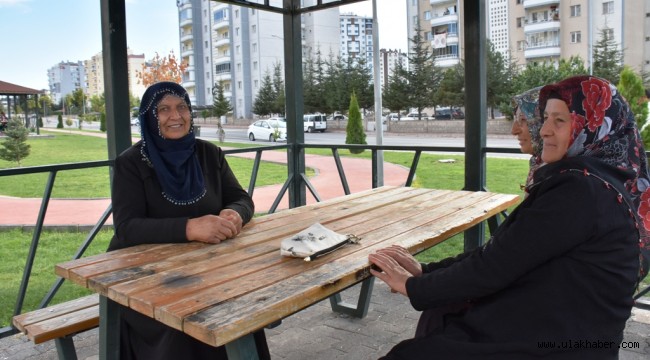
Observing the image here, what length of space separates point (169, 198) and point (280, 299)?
887 millimetres

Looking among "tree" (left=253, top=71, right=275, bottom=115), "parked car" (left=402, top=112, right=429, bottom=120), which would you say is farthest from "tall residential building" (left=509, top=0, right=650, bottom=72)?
"tree" (left=253, top=71, right=275, bottom=115)

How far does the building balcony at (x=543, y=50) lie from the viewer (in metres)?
35.5

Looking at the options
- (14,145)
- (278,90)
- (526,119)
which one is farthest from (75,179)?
(278,90)

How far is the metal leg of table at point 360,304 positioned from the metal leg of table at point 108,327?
59.2 inches

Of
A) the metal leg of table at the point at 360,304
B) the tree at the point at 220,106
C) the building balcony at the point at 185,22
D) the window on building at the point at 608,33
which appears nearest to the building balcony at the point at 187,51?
the building balcony at the point at 185,22

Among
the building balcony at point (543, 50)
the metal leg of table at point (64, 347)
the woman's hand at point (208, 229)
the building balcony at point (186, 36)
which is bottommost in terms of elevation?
the metal leg of table at point (64, 347)

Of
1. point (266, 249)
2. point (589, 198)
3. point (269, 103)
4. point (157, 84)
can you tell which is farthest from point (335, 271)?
point (269, 103)

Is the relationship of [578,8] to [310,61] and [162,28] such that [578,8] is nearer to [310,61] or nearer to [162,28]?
[310,61]

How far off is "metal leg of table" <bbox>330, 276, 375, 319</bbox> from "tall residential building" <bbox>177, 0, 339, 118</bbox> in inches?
1629

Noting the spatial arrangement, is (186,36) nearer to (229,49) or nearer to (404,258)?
(229,49)

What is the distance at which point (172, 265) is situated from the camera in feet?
4.97

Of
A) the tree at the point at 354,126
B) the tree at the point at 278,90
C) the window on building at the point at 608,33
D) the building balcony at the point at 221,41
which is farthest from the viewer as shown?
the building balcony at the point at 221,41

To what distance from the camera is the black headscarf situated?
192cm

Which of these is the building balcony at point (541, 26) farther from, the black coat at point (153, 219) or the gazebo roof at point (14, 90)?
the black coat at point (153, 219)
